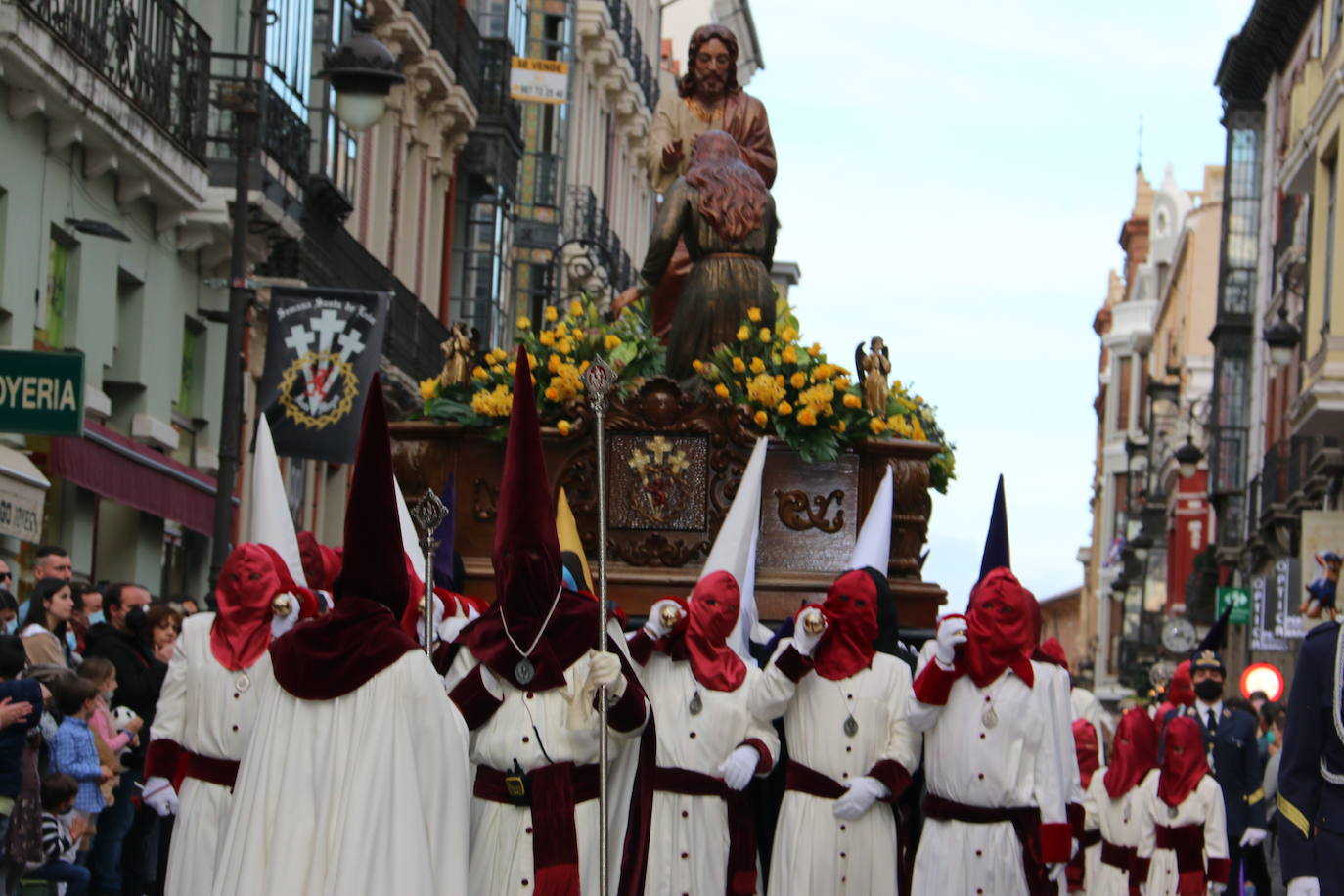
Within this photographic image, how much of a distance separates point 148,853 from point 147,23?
1063 centimetres

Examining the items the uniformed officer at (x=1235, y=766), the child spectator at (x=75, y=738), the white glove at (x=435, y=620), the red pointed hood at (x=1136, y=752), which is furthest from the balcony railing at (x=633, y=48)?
the white glove at (x=435, y=620)

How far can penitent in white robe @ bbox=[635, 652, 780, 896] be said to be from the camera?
12.4 metres

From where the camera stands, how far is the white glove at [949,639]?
40.0 ft

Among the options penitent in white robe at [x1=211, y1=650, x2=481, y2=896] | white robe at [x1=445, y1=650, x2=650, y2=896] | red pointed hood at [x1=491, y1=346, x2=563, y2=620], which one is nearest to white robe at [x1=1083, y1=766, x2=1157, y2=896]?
white robe at [x1=445, y1=650, x2=650, y2=896]

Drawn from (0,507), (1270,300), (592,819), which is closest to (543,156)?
(1270,300)

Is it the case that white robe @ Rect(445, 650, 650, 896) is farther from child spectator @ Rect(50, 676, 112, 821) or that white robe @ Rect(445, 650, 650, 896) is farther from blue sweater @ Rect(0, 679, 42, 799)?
child spectator @ Rect(50, 676, 112, 821)

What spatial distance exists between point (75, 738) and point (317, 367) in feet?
29.0

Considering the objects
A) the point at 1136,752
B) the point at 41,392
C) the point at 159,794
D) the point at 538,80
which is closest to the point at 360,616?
the point at 159,794

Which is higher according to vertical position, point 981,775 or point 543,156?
point 543,156

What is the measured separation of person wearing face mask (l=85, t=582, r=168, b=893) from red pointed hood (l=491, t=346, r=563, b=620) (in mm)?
5012

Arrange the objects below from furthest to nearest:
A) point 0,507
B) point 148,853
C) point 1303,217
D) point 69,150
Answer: point 1303,217
point 69,150
point 0,507
point 148,853

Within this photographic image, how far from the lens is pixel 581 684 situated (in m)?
9.80

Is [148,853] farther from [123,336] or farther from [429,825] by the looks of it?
[123,336]

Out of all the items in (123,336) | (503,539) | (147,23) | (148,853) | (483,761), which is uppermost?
(147,23)
